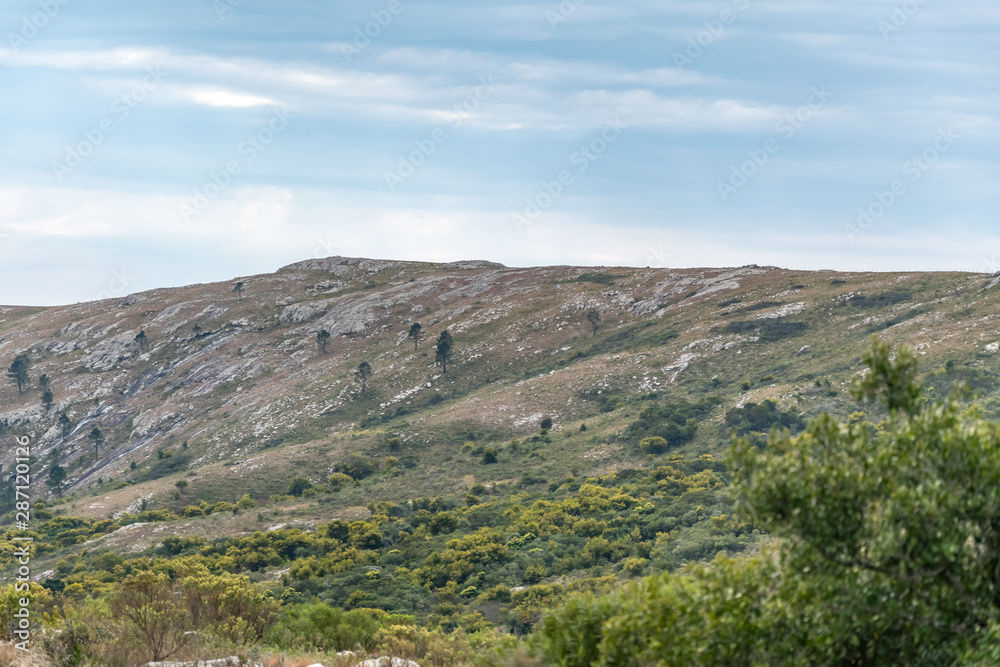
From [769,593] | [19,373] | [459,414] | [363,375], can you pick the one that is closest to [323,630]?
[769,593]

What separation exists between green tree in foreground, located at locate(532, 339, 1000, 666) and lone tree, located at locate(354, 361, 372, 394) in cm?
9826

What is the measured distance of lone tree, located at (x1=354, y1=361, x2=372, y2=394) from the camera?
349 ft

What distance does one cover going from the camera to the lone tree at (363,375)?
349 ft

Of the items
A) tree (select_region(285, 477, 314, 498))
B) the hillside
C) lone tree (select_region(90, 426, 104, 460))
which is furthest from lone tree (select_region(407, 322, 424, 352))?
lone tree (select_region(90, 426, 104, 460))

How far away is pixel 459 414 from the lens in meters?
90.1

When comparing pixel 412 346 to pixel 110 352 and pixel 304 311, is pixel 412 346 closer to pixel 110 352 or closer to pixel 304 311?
pixel 304 311

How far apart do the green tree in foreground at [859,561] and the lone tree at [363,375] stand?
322 ft

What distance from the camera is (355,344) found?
128m

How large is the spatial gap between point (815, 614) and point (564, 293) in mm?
121529

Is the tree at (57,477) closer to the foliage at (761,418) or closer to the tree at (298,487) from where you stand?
the tree at (298,487)

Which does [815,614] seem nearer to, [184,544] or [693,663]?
[693,663]

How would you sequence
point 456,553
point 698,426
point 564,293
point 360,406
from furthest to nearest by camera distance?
point 564,293, point 360,406, point 698,426, point 456,553

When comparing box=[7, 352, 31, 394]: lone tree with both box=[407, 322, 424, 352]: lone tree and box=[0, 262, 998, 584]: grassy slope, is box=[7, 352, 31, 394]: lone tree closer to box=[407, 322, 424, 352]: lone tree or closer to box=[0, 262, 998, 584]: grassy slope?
box=[0, 262, 998, 584]: grassy slope

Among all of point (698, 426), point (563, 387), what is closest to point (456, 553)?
point (698, 426)
